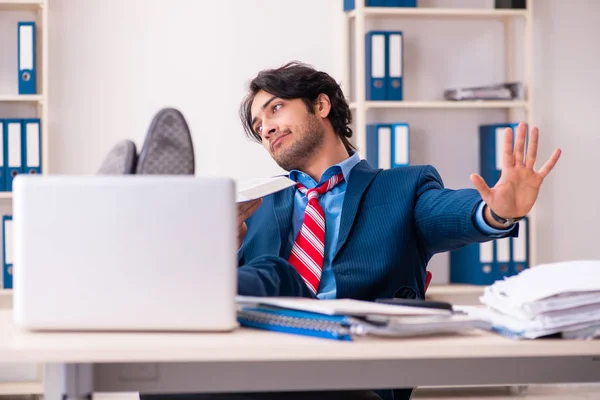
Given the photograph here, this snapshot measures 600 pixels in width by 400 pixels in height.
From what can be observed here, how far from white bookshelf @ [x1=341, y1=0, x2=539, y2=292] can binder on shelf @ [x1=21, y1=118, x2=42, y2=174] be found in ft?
4.66

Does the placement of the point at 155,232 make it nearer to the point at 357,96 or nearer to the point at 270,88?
the point at 270,88

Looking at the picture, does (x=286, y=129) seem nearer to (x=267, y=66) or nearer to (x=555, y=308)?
(x=555, y=308)

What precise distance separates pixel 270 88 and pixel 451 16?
1987 mm

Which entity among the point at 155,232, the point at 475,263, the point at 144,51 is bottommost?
the point at 475,263

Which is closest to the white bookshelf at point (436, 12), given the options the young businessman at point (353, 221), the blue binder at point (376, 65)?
→ the blue binder at point (376, 65)

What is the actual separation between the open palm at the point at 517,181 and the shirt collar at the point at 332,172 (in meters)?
0.64

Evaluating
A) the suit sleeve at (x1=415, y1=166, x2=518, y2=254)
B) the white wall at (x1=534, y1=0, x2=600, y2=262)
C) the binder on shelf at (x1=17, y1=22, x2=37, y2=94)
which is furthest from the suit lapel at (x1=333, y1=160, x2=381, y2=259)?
the white wall at (x1=534, y1=0, x2=600, y2=262)

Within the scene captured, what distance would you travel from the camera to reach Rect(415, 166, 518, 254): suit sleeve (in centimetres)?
168

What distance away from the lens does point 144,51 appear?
12.7 ft

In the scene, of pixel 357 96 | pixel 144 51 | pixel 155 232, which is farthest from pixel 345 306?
pixel 144 51

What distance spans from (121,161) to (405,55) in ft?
10.2

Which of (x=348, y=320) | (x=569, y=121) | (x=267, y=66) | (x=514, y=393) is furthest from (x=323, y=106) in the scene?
(x=569, y=121)

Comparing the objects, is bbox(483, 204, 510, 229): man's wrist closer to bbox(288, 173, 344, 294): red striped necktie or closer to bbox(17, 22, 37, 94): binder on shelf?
bbox(288, 173, 344, 294): red striped necktie

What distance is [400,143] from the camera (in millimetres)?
3693
